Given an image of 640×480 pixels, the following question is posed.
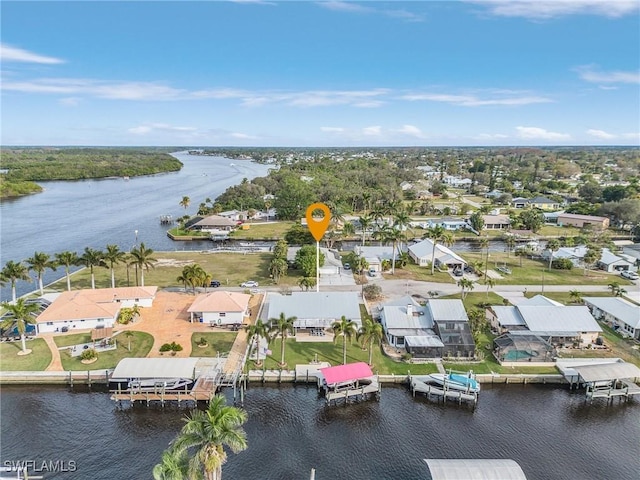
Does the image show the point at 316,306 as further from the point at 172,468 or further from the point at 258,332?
the point at 172,468

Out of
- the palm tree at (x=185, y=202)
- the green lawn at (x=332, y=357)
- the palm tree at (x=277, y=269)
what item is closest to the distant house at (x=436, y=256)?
the palm tree at (x=277, y=269)

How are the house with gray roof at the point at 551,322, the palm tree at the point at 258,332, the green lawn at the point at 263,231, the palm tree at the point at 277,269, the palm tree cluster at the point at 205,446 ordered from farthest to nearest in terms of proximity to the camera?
the green lawn at the point at 263,231 → the palm tree at the point at 277,269 → the house with gray roof at the point at 551,322 → the palm tree at the point at 258,332 → the palm tree cluster at the point at 205,446

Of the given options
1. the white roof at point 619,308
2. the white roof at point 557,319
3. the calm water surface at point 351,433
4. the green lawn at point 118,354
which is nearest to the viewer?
the calm water surface at point 351,433

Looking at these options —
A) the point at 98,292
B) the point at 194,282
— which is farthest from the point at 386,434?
the point at 98,292

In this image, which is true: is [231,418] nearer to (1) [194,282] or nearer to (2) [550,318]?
(1) [194,282]

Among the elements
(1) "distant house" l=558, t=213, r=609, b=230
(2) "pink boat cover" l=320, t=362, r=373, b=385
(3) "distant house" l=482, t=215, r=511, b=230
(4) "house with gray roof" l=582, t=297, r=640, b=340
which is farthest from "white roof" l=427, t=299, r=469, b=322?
(1) "distant house" l=558, t=213, r=609, b=230

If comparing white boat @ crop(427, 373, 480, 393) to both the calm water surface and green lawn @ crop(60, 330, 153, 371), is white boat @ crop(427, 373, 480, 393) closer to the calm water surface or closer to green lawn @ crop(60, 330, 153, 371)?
the calm water surface

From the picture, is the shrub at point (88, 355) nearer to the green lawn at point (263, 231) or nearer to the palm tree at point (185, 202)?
the green lawn at point (263, 231)

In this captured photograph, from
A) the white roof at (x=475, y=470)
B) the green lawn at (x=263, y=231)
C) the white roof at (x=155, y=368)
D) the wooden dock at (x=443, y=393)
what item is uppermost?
the green lawn at (x=263, y=231)
